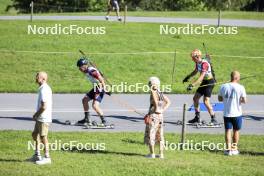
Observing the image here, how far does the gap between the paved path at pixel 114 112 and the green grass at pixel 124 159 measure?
3.60 ft

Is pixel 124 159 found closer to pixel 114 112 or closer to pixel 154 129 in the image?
pixel 154 129

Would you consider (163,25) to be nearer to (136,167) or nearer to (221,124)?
(221,124)

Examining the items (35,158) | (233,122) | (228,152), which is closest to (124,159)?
(35,158)

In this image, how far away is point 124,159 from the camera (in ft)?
39.8

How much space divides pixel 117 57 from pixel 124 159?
14.0 meters

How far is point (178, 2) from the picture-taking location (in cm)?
5944

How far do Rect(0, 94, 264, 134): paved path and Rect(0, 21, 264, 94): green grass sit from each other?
154 centimetres

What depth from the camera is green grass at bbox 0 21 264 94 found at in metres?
23.4

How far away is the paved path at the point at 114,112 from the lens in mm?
16234

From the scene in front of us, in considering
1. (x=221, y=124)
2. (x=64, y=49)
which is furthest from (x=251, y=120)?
(x=64, y=49)

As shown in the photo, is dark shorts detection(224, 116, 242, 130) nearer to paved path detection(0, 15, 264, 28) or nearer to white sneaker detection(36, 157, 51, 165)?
white sneaker detection(36, 157, 51, 165)

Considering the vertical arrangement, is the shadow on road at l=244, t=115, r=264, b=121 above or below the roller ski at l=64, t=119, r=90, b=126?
below

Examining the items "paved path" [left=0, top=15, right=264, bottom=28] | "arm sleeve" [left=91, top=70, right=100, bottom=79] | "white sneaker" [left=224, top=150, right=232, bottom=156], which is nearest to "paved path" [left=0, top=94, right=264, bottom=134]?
"arm sleeve" [left=91, top=70, right=100, bottom=79]

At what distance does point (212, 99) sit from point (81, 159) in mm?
9603
